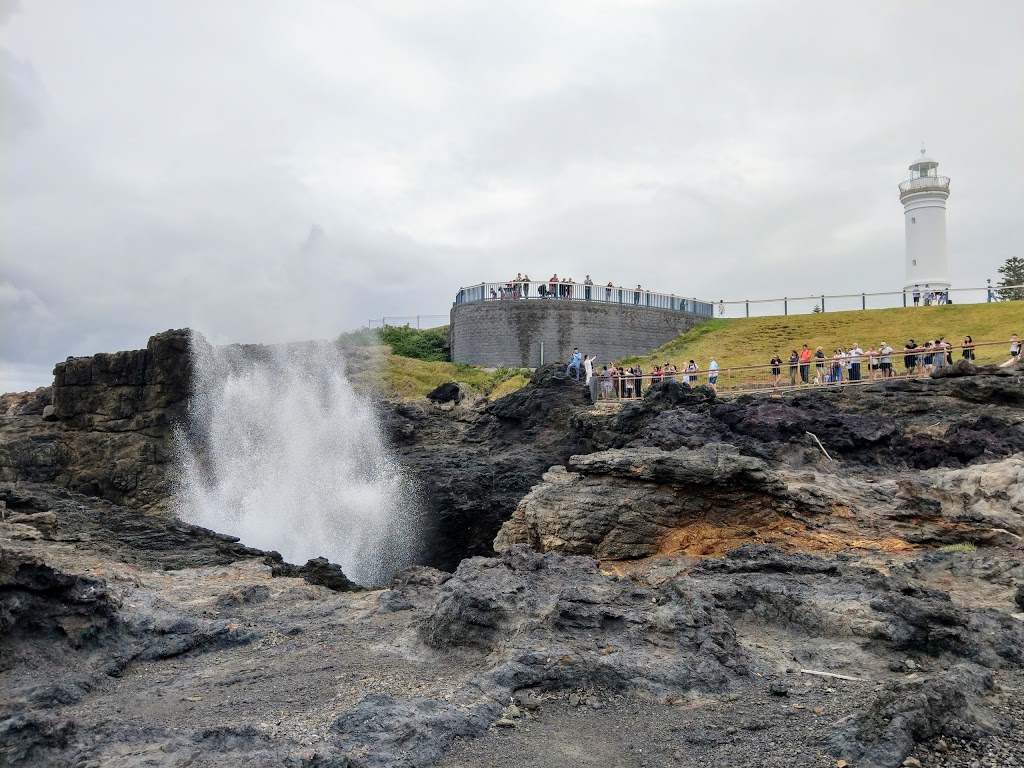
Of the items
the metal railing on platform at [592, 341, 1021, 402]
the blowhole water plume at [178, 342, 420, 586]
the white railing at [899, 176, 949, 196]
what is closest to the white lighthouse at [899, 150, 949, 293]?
the white railing at [899, 176, 949, 196]

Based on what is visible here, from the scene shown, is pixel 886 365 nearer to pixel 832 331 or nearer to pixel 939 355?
pixel 939 355

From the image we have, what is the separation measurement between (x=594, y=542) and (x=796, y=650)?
5794 millimetres

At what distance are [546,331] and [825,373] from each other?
18366mm

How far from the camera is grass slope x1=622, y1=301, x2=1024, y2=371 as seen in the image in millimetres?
30844

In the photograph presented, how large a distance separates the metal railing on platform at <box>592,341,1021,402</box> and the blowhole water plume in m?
7.03

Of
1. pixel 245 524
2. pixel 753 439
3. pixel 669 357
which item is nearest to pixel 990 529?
pixel 753 439

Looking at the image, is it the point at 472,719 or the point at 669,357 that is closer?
the point at 472,719

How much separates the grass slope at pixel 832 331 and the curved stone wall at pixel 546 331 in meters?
1.81

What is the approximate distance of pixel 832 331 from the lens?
34625 mm

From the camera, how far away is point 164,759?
16.5ft

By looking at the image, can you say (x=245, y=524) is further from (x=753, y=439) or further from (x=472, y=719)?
(x=472, y=719)

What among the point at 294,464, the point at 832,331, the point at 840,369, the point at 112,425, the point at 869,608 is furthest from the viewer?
the point at 832,331

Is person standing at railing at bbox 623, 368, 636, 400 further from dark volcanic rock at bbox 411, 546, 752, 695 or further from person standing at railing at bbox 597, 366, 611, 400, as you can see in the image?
dark volcanic rock at bbox 411, 546, 752, 695

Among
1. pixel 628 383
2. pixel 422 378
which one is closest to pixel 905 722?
pixel 628 383
